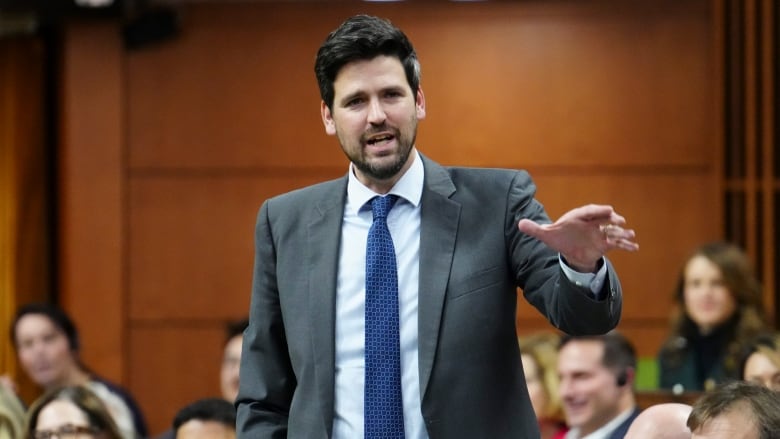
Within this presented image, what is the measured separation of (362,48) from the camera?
2.29 metres

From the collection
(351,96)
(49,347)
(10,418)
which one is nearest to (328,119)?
(351,96)

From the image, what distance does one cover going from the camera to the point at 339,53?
231cm

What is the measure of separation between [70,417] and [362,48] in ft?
7.35

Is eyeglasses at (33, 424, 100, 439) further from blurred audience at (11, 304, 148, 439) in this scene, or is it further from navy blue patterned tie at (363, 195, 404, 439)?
navy blue patterned tie at (363, 195, 404, 439)

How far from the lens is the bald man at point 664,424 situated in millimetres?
2877

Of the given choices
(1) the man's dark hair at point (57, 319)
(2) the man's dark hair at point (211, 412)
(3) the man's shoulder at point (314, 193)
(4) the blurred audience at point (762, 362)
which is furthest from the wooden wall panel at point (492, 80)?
(3) the man's shoulder at point (314, 193)

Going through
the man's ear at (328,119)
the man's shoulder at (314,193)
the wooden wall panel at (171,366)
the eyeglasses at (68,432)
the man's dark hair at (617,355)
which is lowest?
the wooden wall panel at (171,366)

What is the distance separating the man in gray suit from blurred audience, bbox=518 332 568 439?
2.32 metres

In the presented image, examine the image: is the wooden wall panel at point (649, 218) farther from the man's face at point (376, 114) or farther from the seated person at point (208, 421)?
the man's face at point (376, 114)

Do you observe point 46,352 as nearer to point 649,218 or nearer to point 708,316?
point 708,316

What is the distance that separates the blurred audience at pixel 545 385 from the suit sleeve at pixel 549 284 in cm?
234

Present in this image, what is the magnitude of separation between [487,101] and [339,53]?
4459 mm

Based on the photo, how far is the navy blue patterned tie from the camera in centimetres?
226

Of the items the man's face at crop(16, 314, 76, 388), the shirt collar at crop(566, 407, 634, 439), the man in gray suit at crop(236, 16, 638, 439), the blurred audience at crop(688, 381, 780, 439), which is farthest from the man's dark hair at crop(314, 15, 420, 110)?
the man's face at crop(16, 314, 76, 388)
